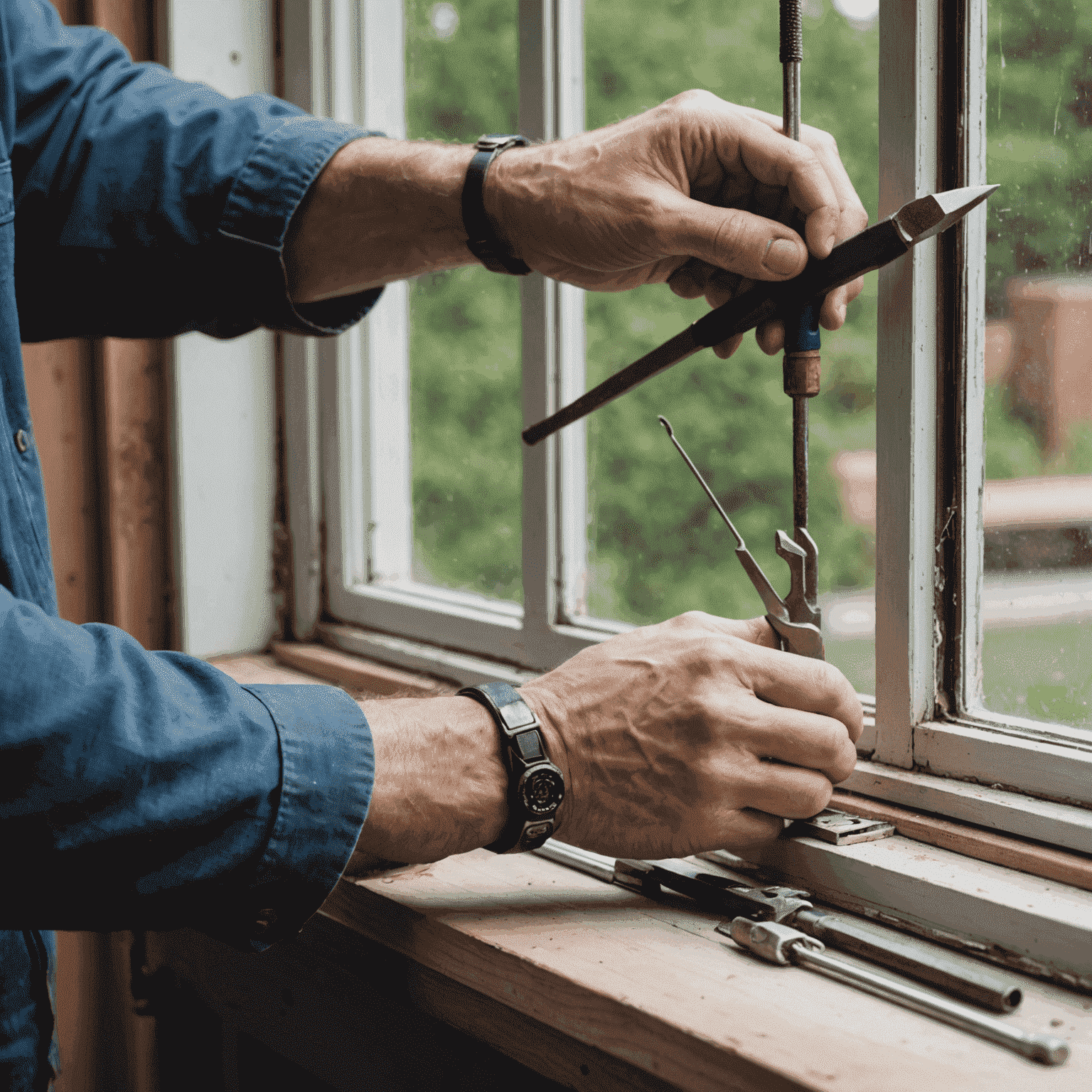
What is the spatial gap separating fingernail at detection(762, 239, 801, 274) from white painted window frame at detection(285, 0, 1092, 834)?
89mm

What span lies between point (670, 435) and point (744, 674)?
172 millimetres

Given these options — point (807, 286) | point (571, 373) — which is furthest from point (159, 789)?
point (571, 373)

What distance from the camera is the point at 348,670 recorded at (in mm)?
1245

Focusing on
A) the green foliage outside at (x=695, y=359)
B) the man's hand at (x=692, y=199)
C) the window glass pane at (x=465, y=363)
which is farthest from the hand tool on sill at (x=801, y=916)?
the window glass pane at (x=465, y=363)

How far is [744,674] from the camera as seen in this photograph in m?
0.70

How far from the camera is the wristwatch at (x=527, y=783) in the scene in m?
0.68

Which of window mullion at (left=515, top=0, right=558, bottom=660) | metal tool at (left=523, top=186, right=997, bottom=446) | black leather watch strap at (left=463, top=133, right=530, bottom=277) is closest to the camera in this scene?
metal tool at (left=523, top=186, right=997, bottom=446)

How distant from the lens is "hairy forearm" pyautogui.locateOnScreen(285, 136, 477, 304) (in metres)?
0.88

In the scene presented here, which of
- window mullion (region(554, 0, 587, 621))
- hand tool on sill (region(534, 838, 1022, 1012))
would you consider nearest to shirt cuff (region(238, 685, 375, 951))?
hand tool on sill (region(534, 838, 1022, 1012))

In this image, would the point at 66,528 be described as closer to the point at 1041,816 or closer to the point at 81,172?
the point at 81,172

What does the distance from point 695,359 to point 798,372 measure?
0.57 m

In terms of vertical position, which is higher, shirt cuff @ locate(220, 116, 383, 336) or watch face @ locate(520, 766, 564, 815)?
shirt cuff @ locate(220, 116, 383, 336)

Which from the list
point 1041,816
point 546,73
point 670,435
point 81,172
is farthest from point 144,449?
point 1041,816

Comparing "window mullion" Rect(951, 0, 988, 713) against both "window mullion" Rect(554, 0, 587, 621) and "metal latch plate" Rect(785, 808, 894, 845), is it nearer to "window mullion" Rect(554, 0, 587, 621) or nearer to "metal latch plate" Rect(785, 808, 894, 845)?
"metal latch plate" Rect(785, 808, 894, 845)
